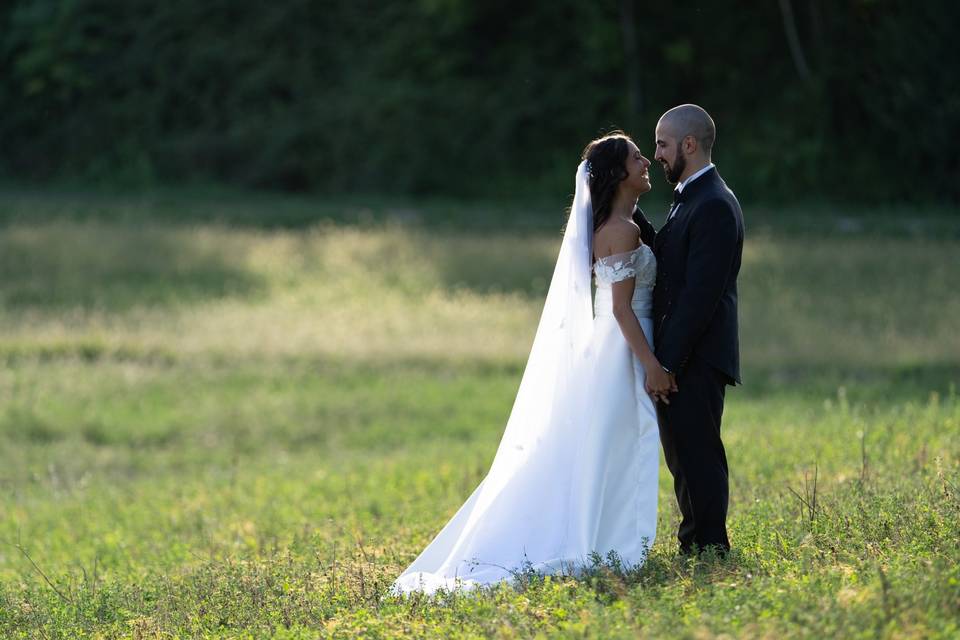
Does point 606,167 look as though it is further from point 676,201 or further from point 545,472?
point 545,472

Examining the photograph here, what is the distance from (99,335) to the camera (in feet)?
64.8

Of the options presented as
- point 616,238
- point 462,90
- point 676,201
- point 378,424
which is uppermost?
point 462,90

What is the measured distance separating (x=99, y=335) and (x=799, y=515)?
48.6 feet

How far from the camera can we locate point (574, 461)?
6797 mm

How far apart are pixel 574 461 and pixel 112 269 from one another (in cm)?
2009

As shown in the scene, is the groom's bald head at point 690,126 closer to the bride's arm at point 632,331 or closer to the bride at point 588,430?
the bride at point 588,430

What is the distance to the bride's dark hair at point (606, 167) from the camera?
667 cm

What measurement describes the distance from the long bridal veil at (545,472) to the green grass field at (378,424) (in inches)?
15.0

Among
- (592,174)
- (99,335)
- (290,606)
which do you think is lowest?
(99,335)

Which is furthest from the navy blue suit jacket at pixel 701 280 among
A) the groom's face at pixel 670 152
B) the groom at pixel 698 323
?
the groom's face at pixel 670 152

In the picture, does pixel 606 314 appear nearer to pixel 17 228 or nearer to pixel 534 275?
pixel 534 275

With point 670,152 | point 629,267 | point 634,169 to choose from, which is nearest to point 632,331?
point 629,267

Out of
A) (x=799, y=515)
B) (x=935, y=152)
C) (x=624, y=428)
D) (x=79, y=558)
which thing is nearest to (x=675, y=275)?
(x=624, y=428)

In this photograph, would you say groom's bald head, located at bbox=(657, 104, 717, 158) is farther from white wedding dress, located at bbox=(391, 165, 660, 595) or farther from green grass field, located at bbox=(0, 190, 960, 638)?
green grass field, located at bbox=(0, 190, 960, 638)
